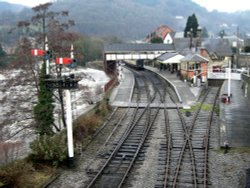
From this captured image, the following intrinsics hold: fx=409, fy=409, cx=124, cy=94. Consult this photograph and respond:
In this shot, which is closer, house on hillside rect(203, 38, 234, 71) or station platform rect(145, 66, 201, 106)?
station platform rect(145, 66, 201, 106)

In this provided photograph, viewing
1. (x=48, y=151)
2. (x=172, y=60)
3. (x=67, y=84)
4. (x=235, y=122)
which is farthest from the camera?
(x=172, y=60)

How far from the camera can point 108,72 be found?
186 feet

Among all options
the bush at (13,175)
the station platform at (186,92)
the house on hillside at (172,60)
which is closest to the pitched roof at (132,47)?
the house on hillside at (172,60)

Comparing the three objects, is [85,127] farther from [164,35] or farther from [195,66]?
[164,35]

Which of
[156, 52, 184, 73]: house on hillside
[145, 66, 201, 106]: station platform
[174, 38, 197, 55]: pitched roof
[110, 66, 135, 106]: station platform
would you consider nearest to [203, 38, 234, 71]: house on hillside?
[174, 38, 197, 55]: pitched roof

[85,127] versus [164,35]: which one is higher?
[164,35]

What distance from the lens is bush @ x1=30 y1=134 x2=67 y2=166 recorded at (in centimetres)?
1661

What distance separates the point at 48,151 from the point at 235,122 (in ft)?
38.0

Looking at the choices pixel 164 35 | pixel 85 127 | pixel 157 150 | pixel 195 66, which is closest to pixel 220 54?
pixel 195 66

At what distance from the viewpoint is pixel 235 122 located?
2333 cm

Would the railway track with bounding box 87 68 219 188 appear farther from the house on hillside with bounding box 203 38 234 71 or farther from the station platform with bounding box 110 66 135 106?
the house on hillside with bounding box 203 38 234 71

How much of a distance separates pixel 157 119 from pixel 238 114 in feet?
16.6

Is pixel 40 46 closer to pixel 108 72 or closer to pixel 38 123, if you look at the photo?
pixel 38 123

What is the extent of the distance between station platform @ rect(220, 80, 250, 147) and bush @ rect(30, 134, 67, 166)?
7765 millimetres
